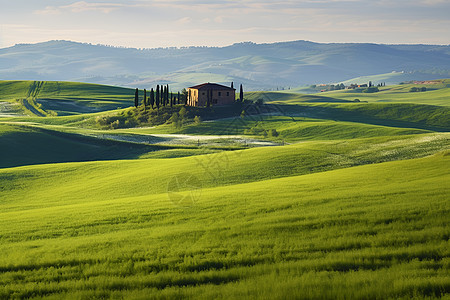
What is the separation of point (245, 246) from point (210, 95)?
127m

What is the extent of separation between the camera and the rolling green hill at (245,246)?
12.1 m

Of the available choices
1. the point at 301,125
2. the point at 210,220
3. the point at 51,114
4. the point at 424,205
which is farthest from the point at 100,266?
the point at 51,114

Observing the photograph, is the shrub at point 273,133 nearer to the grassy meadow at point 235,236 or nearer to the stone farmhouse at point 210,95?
the stone farmhouse at point 210,95

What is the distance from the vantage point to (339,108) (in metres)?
162

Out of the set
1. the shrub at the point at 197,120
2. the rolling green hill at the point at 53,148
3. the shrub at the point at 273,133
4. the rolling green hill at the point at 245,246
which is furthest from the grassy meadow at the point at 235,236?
the shrub at the point at 197,120

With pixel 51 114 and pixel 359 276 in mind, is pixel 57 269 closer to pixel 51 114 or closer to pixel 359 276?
pixel 359 276

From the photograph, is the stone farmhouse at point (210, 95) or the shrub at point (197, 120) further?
the stone farmhouse at point (210, 95)

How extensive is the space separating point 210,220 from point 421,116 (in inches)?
5697

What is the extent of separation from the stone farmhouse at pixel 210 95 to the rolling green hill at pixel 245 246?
372ft

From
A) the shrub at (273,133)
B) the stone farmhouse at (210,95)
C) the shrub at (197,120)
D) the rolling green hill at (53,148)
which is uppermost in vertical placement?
Answer: the stone farmhouse at (210,95)

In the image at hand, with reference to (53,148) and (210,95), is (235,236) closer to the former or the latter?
(53,148)

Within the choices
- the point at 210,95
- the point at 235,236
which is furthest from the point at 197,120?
the point at 235,236

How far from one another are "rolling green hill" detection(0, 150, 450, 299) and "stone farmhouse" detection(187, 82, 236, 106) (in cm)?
11349

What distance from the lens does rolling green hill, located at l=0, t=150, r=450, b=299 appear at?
39.8 feet
